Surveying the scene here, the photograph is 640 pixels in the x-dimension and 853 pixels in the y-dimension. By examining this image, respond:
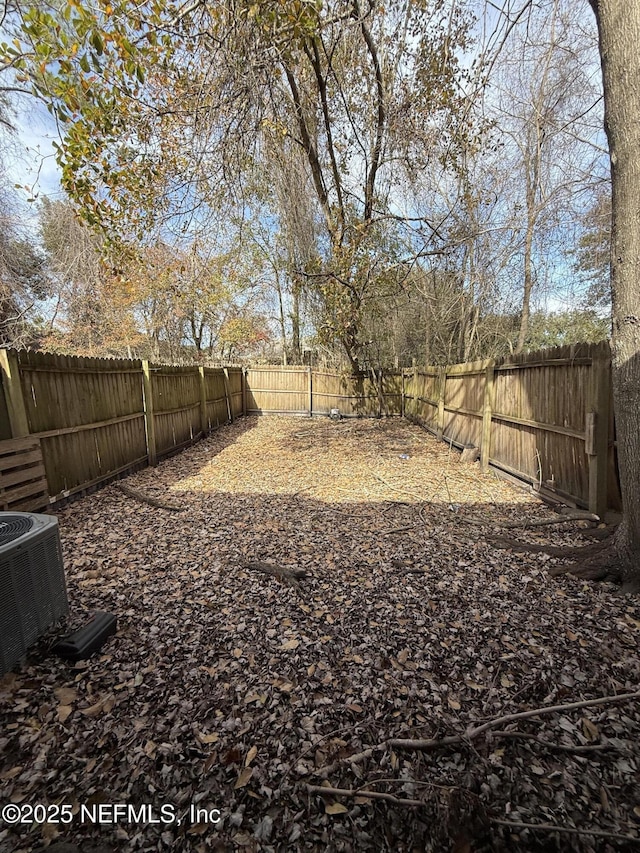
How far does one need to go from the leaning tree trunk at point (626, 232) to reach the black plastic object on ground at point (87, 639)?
346 cm

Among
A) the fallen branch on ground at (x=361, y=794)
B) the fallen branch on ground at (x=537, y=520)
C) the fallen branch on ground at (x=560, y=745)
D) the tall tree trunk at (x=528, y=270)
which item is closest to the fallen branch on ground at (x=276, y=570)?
the fallen branch on ground at (x=361, y=794)

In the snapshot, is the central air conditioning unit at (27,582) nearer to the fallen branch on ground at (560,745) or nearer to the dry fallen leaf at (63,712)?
the dry fallen leaf at (63,712)

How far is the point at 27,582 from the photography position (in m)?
1.99

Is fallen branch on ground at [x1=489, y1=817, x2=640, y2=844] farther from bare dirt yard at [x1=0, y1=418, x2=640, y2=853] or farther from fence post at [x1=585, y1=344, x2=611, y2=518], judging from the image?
fence post at [x1=585, y1=344, x2=611, y2=518]

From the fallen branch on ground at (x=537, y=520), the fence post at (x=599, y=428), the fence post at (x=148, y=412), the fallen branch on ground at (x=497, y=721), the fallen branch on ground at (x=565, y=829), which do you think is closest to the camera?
the fallen branch on ground at (x=565, y=829)

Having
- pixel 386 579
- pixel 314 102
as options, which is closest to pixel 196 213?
pixel 314 102

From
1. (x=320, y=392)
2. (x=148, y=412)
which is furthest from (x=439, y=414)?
(x=148, y=412)

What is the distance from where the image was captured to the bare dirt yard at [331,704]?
1.31m

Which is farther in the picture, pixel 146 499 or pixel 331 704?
pixel 146 499

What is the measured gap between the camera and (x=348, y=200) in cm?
937

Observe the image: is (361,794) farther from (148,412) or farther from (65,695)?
(148,412)

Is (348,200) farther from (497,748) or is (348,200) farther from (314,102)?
(497,748)

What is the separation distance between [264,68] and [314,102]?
301 cm

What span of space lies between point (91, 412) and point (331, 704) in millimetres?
4871
